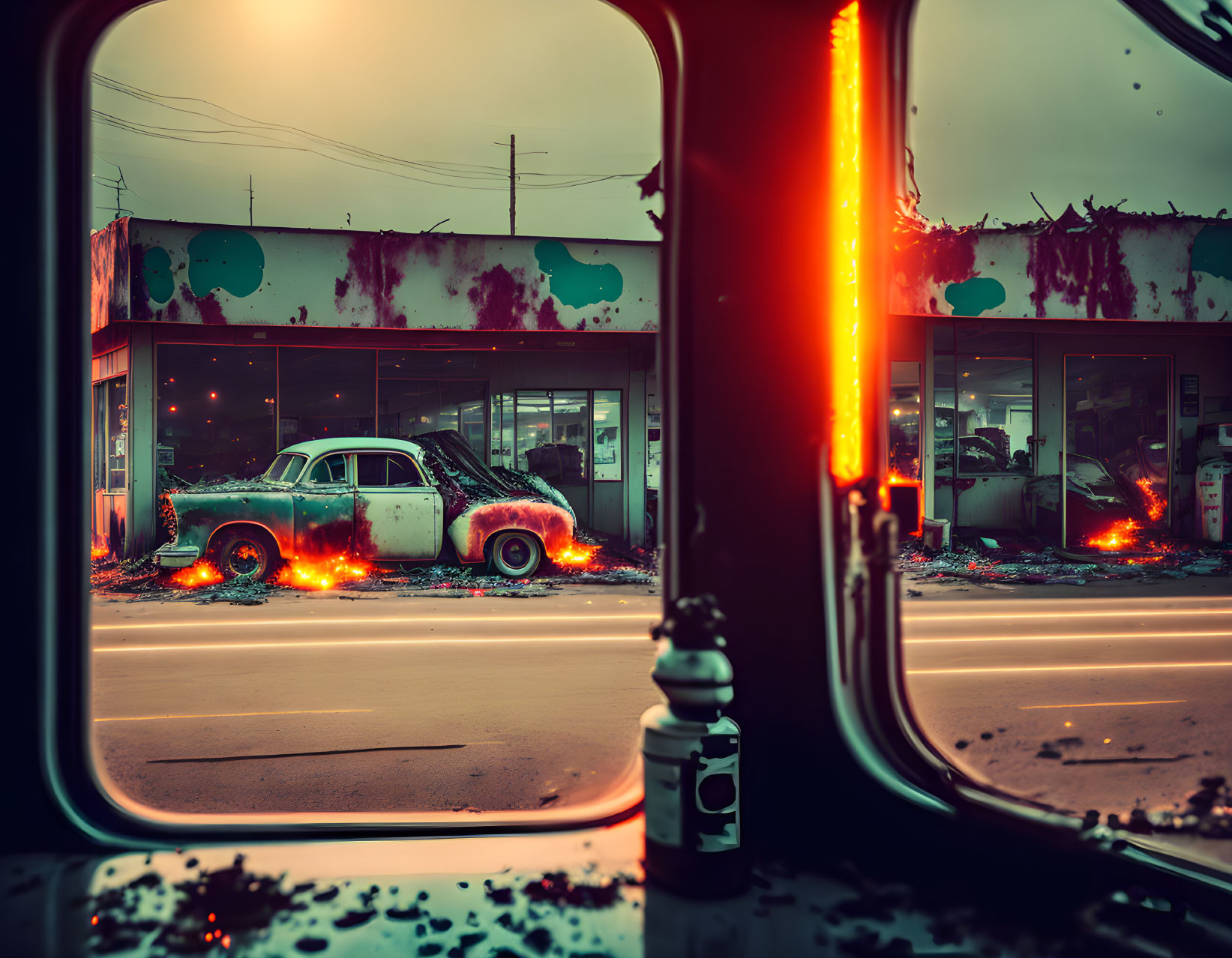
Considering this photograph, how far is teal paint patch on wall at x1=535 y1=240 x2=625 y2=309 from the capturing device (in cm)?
1178

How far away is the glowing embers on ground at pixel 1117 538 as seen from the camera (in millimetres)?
12820

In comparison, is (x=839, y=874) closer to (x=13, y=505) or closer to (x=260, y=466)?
(x=13, y=505)

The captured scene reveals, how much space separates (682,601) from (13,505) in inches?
83.8

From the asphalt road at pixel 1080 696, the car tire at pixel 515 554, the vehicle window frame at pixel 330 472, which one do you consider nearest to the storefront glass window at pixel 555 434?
the car tire at pixel 515 554

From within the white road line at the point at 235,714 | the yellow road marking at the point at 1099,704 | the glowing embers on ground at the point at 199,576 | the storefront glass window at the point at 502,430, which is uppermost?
the storefront glass window at the point at 502,430

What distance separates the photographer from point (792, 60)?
2.66 meters

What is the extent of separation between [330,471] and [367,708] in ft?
17.9

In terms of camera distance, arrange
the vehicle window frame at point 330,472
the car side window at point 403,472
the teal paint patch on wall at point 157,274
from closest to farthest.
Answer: the vehicle window frame at point 330,472, the car side window at point 403,472, the teal paint patch on wall at point 157,274

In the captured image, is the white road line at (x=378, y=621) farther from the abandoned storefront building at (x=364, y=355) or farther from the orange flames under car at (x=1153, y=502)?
the orange flames under car at (x=1153, y=502)

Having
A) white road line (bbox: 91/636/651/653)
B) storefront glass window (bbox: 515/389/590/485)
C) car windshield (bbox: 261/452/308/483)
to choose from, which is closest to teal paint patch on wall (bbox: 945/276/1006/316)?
storefront glass window (bbox: 515/389/590/485)

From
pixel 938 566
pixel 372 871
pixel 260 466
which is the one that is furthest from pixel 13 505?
pixel 938 566

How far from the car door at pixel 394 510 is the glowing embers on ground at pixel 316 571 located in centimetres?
20

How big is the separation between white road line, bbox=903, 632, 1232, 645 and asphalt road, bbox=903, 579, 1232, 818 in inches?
0.7

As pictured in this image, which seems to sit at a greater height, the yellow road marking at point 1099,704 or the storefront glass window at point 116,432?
the storefront glass window at point 116,432
